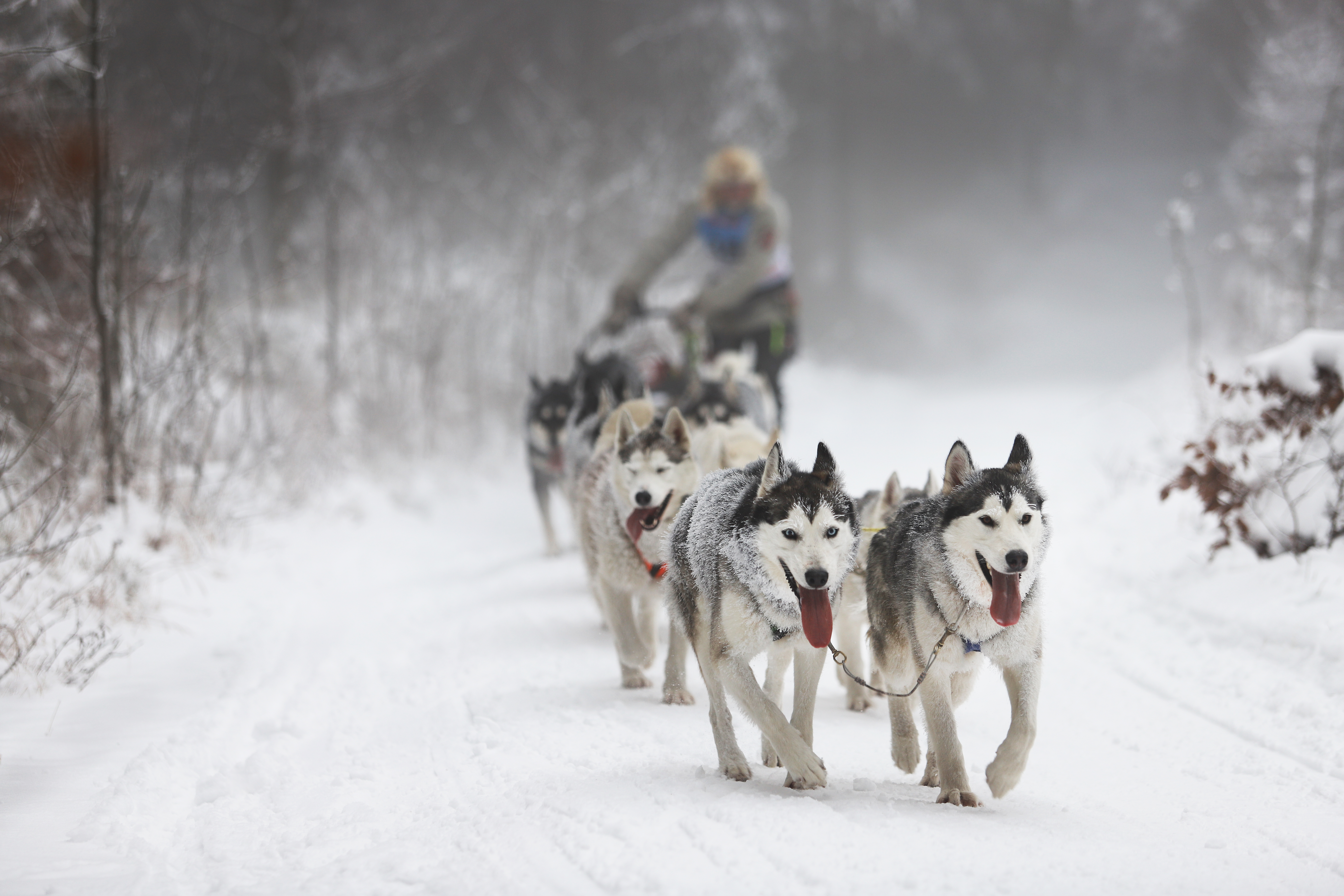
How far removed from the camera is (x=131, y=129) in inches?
238

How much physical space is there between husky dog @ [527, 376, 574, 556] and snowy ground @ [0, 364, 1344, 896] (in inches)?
57.2

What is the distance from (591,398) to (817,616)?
4.05m

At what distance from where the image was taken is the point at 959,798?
246 centimetres

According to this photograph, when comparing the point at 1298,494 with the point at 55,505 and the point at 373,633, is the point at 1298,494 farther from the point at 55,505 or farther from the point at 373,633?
the point at 55,505

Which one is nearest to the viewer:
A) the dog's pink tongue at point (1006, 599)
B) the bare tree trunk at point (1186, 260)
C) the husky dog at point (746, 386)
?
the dog's pink tongue at point (1006, 599)

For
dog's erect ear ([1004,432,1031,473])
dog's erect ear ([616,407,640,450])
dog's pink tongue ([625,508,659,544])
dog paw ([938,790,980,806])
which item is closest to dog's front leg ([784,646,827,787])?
dog paw ([938,790,980,806])

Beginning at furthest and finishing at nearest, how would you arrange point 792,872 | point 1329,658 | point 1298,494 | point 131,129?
point 131,129
point 1298,494
point 1329,658
point 792,872

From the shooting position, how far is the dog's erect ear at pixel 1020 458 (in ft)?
8.52

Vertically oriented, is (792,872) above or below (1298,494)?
below

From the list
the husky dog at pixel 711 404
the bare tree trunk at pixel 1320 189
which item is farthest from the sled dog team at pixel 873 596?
the bare tree trunk at pixel 1320 189

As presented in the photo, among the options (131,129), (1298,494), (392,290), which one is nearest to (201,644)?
(131,129)

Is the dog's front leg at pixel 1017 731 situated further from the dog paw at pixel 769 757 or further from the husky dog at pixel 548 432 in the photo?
the husky dog at pixel 548 432

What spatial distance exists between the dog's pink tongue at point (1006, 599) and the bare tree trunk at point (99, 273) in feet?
15.2

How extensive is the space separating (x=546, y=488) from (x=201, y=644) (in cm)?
330
